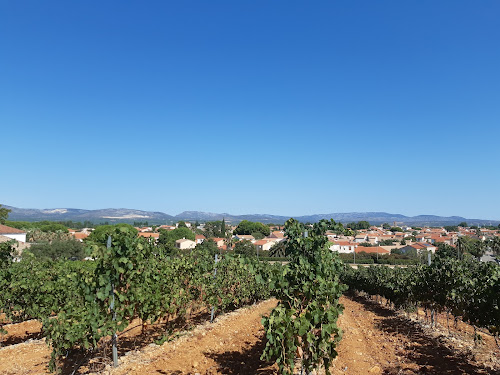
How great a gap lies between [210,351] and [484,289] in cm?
616

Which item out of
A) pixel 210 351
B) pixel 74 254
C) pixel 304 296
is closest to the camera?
pixel 304 296

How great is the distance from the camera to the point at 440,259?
1051cm

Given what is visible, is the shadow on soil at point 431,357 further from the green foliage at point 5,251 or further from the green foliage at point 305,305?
the green foliage at point 5,251

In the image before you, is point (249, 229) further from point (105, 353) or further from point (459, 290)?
point (105, 353)

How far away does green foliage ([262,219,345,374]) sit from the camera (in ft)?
14.7

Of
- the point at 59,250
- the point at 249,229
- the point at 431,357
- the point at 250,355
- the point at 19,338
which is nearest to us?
the point at 250,355

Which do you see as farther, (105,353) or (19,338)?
(19,338)

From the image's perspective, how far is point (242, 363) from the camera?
6488 mm

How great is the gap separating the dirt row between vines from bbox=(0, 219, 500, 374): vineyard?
364mm

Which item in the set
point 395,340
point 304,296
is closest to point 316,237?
point 304,296

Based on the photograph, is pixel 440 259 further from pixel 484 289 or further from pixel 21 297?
pixel 21 297

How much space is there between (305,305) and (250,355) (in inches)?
102

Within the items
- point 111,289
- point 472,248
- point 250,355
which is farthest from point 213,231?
point 111,289

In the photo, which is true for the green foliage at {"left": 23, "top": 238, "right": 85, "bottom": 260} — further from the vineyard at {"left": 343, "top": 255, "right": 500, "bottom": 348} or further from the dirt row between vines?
the vineyard at {"left": 343, "top": 255, "right": 500, "bottom": 348}
